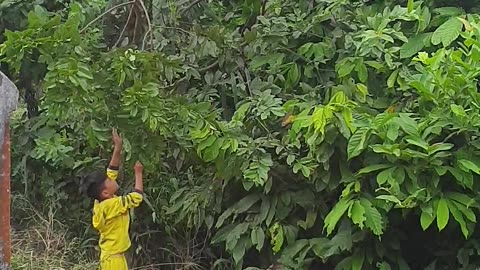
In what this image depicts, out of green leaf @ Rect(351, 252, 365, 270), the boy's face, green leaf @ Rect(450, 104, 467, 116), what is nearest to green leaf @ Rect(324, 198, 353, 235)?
green leaf @ Rect(351, 252, 365, 270)

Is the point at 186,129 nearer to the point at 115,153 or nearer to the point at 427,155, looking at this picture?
the point at 115,153

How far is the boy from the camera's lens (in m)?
4.42

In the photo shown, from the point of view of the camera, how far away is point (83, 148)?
5570 millimetres

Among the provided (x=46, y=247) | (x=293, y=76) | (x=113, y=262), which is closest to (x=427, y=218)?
(x=293, y=76)

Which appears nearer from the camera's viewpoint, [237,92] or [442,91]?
[442,91]

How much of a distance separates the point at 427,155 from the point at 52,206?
3019mm

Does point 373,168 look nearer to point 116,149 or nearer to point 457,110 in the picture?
point 457,110

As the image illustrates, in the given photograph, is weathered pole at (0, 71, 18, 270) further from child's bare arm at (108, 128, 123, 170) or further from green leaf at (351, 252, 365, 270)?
green leaf at (351, 252, 365, 270)

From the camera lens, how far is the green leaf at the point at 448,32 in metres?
4.03

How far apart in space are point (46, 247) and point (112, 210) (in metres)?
1.20

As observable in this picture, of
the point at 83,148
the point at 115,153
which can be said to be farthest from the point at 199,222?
the point at 83,148

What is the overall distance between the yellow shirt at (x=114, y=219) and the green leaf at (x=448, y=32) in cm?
178

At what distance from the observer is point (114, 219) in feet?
14.6

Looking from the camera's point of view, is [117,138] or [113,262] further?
[113,262]
